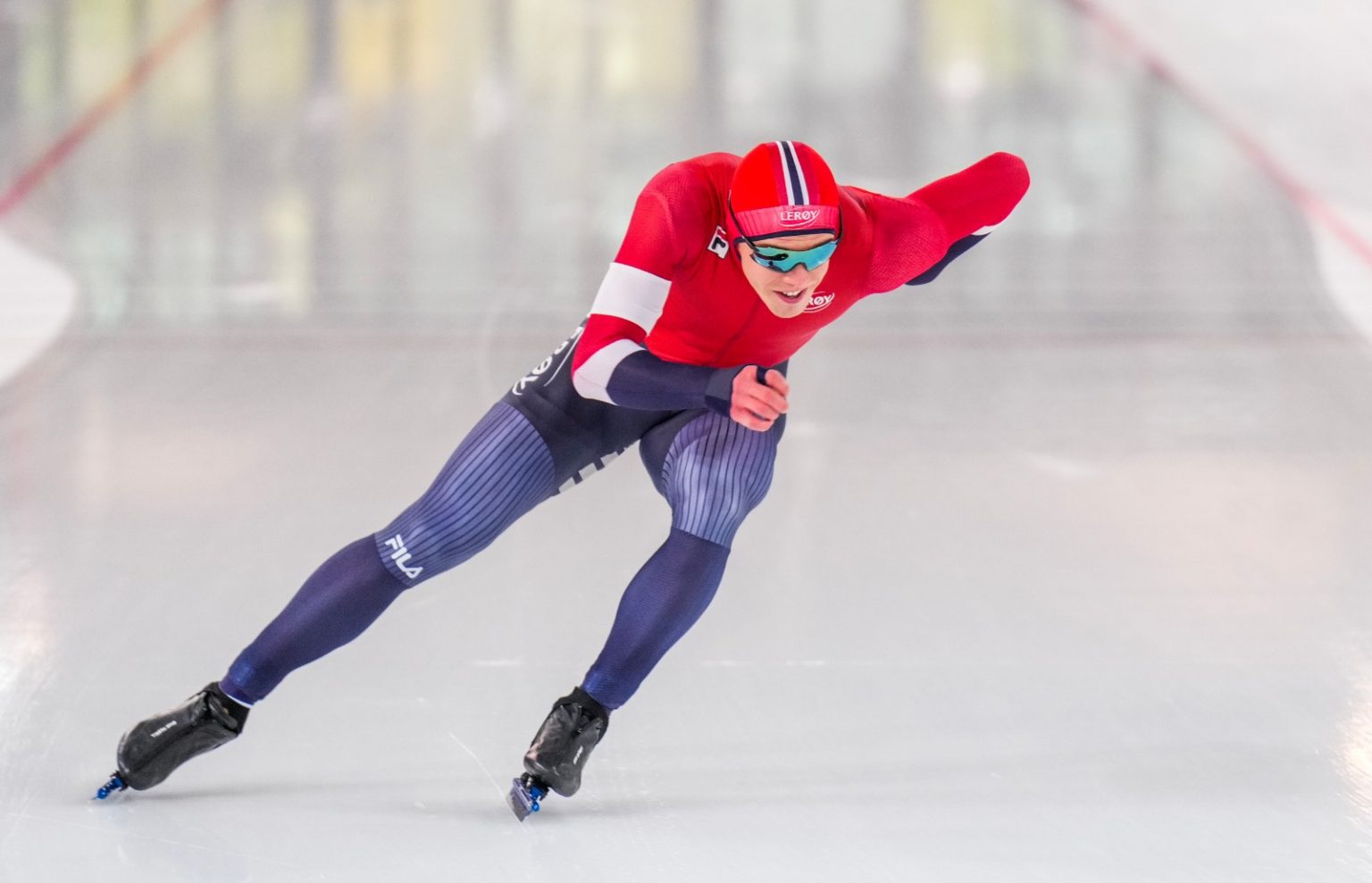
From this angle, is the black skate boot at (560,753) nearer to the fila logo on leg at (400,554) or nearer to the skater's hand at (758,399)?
the fila logo on leg at (400,554)

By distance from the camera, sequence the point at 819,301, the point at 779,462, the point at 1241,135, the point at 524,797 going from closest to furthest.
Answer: the point at 524,797, the point at 819,301, the point at 779,462, the point at 1241,135

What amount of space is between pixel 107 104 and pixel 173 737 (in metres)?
6.69

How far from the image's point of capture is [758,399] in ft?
5.71

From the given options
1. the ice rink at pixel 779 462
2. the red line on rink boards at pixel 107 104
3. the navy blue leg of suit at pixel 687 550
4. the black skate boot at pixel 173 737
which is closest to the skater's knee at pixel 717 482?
the navy blue leg of suit at pixel 687 550

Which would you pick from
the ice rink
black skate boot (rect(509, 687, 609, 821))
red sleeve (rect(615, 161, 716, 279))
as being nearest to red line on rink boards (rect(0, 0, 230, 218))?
the ice rink

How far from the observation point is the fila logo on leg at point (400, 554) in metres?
2.06

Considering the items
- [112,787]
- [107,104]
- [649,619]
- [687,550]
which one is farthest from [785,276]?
[107,104]

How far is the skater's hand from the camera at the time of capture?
173 cm

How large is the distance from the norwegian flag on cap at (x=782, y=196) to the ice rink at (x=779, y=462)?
808 millimetres

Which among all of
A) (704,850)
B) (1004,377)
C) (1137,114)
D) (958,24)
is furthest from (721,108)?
(704,850)

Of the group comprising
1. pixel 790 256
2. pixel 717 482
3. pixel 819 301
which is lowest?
pixel 717 482

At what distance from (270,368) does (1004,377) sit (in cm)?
267

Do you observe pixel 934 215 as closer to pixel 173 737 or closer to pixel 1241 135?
pixel 173 737

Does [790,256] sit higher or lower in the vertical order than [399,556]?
higher
